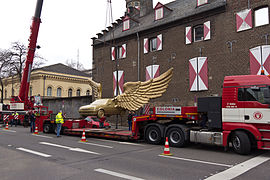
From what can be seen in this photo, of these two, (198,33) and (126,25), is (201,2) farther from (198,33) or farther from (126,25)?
(126,25)

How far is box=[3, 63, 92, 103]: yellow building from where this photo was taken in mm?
39562

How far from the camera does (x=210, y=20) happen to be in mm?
17406

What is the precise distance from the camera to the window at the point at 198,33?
1804 cm

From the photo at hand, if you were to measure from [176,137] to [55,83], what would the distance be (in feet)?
116

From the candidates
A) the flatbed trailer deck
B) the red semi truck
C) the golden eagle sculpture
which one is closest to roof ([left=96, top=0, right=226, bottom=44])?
the flatbed trailer deck

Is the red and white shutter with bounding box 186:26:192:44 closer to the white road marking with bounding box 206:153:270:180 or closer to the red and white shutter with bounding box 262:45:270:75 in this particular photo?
the red and white shutter with bounding box 262:45:270:75

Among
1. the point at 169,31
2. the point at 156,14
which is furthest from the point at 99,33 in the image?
the point at 169,31

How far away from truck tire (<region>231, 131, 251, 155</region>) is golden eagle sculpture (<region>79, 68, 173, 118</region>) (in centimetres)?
367

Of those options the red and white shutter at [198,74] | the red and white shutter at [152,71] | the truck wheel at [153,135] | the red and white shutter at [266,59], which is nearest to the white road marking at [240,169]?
the truck wheel at [153,135]

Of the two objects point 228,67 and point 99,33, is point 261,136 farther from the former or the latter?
point 99,33

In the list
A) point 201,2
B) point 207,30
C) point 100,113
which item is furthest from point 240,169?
point 201,2

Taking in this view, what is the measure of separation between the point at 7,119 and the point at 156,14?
1722 cm

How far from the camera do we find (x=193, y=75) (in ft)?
58.5

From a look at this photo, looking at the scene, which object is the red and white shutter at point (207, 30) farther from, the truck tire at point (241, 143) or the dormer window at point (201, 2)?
the truck tire at point (241, 143)
